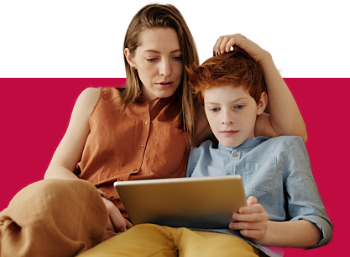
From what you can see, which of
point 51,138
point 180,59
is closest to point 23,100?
point 51,138

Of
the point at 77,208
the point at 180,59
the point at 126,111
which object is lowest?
the point at 77,208

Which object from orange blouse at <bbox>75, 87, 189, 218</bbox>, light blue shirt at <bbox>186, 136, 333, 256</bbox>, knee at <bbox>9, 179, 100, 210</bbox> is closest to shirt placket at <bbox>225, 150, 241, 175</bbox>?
light blue shirt at <bbox>186, 136, 333, 256</bbox>

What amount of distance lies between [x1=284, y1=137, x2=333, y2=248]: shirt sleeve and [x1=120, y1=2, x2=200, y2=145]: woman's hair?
395mm

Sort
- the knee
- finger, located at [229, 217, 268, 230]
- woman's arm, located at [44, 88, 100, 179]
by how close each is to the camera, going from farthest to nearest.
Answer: woman's arm, located at [44, 88, 100, 179]
finger, located at [229, 217, 268, 230]
the knee

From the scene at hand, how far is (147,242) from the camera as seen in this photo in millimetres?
1206

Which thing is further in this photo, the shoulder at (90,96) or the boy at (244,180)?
the shoulder at (90,96)

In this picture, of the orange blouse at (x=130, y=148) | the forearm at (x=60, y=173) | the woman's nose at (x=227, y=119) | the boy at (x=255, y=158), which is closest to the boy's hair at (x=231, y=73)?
the boy at (x=255, y=158)

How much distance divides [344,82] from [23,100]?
4.75 feet

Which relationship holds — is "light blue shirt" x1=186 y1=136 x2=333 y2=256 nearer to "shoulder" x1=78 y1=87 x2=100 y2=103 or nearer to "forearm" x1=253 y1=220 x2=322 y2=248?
"forearm" x1=253 y1=220 x2=322 y2=248

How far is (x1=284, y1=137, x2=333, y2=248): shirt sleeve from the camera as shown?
1301 mm

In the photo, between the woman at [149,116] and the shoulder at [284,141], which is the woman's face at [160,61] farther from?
the shoulder at [284,141]

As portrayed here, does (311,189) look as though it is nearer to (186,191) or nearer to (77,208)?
(186,191)

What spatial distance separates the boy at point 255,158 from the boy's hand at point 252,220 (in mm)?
25

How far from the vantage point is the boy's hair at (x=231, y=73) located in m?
1.44
